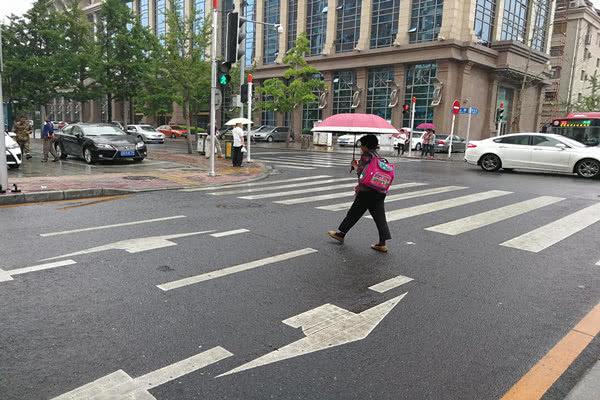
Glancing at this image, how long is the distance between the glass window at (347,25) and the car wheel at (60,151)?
31466 millimetres

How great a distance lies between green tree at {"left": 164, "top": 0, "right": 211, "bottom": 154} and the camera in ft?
75.6

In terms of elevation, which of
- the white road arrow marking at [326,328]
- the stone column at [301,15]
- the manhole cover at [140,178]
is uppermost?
the stone column at [301,15]

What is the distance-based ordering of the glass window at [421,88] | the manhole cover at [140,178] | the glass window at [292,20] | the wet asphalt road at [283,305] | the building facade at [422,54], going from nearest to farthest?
the wet asphalt road at [283,305], the manhole cover at [140,178], the building facade at [422,54], the glass window at [421,88], the glass window at [292,20]

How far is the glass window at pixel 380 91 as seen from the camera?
41.9 m

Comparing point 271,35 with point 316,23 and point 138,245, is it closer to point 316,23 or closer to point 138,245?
point 316,23

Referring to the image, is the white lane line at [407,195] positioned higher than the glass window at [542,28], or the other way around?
the glass window at [542,28]

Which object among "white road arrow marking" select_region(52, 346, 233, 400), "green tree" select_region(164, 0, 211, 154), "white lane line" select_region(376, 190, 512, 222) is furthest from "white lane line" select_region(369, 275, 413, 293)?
"green tree" select_region(164, 0, 211, 154)

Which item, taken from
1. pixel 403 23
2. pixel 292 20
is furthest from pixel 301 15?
pixel 403 23

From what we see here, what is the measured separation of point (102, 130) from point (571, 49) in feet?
198

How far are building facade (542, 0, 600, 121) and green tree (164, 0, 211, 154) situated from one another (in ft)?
154

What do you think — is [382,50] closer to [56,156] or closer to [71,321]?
[56,156]

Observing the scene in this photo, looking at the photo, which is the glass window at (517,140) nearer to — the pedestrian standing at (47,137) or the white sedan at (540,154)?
the white sedan at (540,154)

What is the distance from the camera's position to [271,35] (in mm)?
51375

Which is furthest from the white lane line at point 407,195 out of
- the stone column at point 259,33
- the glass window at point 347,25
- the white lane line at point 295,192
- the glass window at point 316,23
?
the stone column at point 259,33
